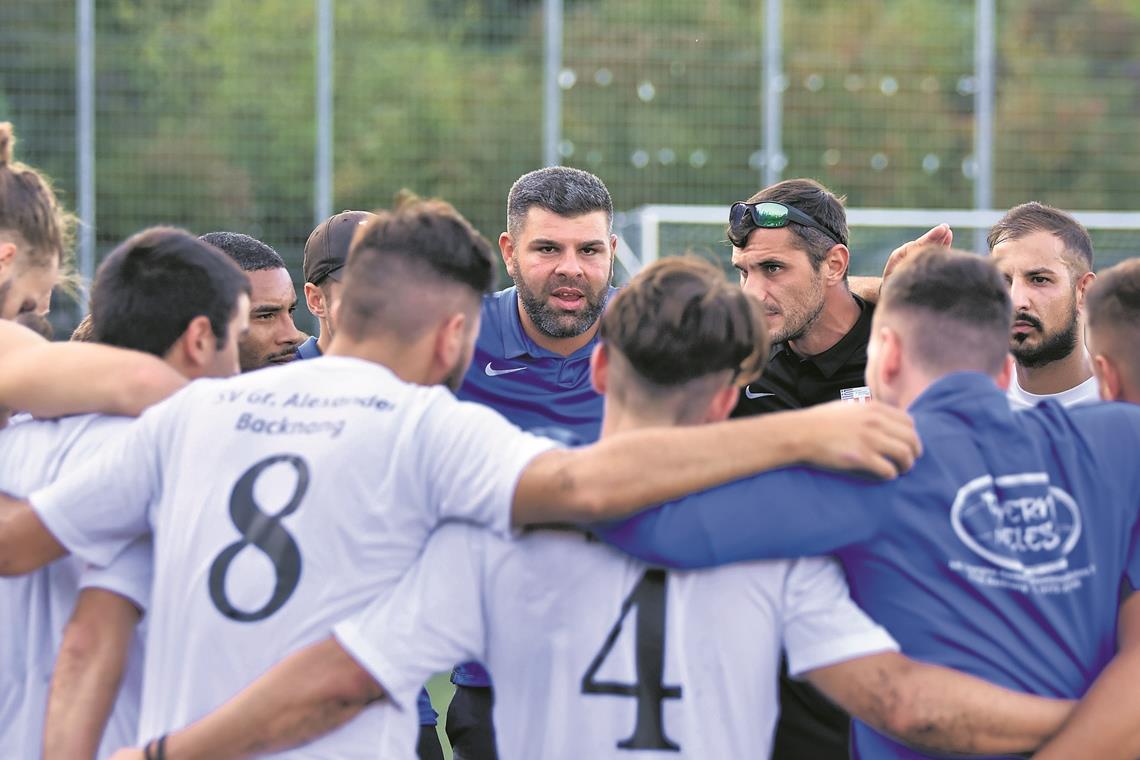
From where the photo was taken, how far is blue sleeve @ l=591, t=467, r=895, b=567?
2367 mm

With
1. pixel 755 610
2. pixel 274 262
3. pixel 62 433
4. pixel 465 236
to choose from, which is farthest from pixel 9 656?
pixel 274 262

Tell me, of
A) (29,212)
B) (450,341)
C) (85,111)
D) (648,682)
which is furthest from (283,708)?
(85,111)

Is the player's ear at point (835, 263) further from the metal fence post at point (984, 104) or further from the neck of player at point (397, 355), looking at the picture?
the metal fence post at point (984, 104)

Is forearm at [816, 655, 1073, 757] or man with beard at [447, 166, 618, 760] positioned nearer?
forearm at [816, 655, 1073, 757]

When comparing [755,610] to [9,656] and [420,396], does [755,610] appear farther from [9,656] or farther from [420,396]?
[9,656]

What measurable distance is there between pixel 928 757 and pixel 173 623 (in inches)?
54.8

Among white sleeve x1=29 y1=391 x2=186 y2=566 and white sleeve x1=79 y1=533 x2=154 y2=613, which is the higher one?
white sleeve x1=29 y1=391 x2=186 y2=566

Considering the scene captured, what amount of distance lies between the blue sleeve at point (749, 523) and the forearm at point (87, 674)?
37.9 inches

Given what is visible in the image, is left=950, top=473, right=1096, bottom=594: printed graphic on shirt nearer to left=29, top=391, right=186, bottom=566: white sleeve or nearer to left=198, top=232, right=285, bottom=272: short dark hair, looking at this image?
left=29, top=391, right=186, bottom=566: white sleeve

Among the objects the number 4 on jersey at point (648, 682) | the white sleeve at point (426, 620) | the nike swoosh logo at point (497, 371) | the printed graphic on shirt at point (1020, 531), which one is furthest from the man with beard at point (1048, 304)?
the white sleeve at point (426, 620)

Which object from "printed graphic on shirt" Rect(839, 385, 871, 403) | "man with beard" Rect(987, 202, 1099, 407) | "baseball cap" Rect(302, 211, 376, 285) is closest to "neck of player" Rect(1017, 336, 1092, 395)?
"man with beard" Rect(987, 202, 1099, 407)

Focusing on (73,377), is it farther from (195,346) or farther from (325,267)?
(325,267)

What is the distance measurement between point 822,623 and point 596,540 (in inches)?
16.5

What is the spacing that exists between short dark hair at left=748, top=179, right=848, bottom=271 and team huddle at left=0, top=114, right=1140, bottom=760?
2035mm
